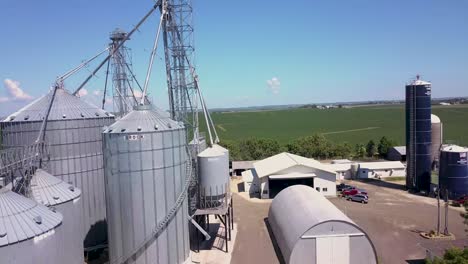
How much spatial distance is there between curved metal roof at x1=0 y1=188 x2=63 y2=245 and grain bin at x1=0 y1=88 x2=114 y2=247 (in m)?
8.91

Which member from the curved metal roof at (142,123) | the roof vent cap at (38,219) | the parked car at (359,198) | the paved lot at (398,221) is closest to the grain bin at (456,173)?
the paved lot at (398,221)

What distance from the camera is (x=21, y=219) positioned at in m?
17.5

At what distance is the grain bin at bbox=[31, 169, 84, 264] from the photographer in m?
22.0

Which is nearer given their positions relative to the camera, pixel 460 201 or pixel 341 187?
pixel 460 201

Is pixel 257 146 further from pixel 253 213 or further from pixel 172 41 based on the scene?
pixel 172 41

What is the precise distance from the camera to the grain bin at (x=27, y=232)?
1636 cm

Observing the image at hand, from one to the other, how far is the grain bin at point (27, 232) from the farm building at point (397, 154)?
66.1 m

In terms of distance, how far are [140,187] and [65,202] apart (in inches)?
180

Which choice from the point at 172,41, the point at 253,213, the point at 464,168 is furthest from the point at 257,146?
the point at 172,41

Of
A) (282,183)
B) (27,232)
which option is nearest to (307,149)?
(282,183)

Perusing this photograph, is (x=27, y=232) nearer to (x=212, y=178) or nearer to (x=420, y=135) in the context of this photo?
(x=212, y=178)

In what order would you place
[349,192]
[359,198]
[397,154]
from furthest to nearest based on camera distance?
1. [397,154]
2. [349,192]
3. [359,198]

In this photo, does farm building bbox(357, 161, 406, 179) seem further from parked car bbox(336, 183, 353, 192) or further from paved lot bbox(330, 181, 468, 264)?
parked car bbox(336, 183, 353, 192)

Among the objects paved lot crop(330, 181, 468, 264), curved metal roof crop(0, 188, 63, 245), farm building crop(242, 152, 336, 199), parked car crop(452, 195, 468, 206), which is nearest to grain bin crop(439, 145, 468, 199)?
parked car crop(452, 195, 468, 206)
